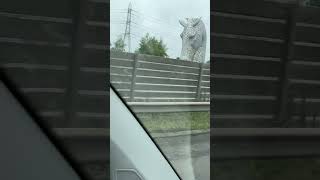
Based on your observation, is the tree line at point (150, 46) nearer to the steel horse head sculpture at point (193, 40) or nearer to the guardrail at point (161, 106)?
Result: the steel horse head sculpture at point (193, 40)

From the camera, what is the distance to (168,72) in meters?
1.17

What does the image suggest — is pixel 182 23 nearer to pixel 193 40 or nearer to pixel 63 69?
pixel 193 40

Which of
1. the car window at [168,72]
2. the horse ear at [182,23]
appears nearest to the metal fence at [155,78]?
the car window at [168,72]

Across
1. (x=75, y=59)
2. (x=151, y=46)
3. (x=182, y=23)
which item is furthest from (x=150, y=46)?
(x=75, y=59)

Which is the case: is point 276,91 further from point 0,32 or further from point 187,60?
point 0,32

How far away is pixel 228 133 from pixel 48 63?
0.50 metres

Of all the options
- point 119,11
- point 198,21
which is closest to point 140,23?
point 119,11

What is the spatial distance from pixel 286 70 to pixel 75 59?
53cm

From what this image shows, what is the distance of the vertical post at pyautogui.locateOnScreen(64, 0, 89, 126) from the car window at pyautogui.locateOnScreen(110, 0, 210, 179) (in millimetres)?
78

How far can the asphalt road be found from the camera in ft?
3.77

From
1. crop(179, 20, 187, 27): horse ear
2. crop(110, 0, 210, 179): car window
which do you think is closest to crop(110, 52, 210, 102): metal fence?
crop(110, 0, 210, 179): car window

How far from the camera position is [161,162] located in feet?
4.04

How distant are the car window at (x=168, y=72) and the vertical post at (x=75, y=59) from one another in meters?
0.08

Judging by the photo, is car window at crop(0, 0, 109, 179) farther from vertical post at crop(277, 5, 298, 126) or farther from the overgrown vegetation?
vertical post at crop(277, 5, 298, 126)
